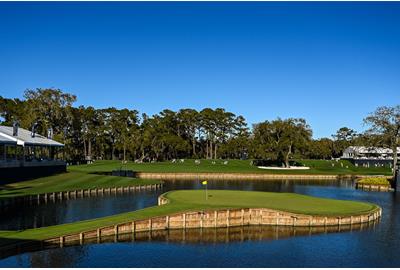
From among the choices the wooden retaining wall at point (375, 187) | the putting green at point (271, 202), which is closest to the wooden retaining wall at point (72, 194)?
the putting green at point (271, 202)

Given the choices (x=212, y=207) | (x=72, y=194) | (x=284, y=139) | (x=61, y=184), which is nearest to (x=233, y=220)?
(x=212, y=207)

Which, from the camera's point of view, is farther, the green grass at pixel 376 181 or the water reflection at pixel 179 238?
the green grass at pixel 376 181

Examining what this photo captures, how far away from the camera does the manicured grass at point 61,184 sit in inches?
2198

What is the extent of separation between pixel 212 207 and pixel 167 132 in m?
108

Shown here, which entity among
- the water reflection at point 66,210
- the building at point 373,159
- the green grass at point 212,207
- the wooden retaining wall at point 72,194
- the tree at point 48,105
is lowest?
the water reflection at point 66,210

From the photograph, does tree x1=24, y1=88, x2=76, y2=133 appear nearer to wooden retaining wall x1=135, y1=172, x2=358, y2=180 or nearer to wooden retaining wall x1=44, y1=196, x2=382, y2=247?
wooden retaining wall x1=135, y1=172, x2=358, y2=180

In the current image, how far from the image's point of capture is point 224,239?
1364 inches

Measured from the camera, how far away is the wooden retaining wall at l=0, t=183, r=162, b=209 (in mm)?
50475

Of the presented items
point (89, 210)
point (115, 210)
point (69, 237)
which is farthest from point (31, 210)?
point (69, 237)

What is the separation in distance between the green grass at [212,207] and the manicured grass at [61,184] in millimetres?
19896

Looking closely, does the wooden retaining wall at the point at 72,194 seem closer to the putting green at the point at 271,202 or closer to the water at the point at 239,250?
the water at the point at 239,250

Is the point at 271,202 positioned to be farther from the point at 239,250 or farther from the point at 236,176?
the point at 236,176

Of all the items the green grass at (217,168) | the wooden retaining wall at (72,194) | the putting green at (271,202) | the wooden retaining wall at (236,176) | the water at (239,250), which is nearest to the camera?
the water at (239,250)

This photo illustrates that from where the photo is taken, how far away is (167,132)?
148m
